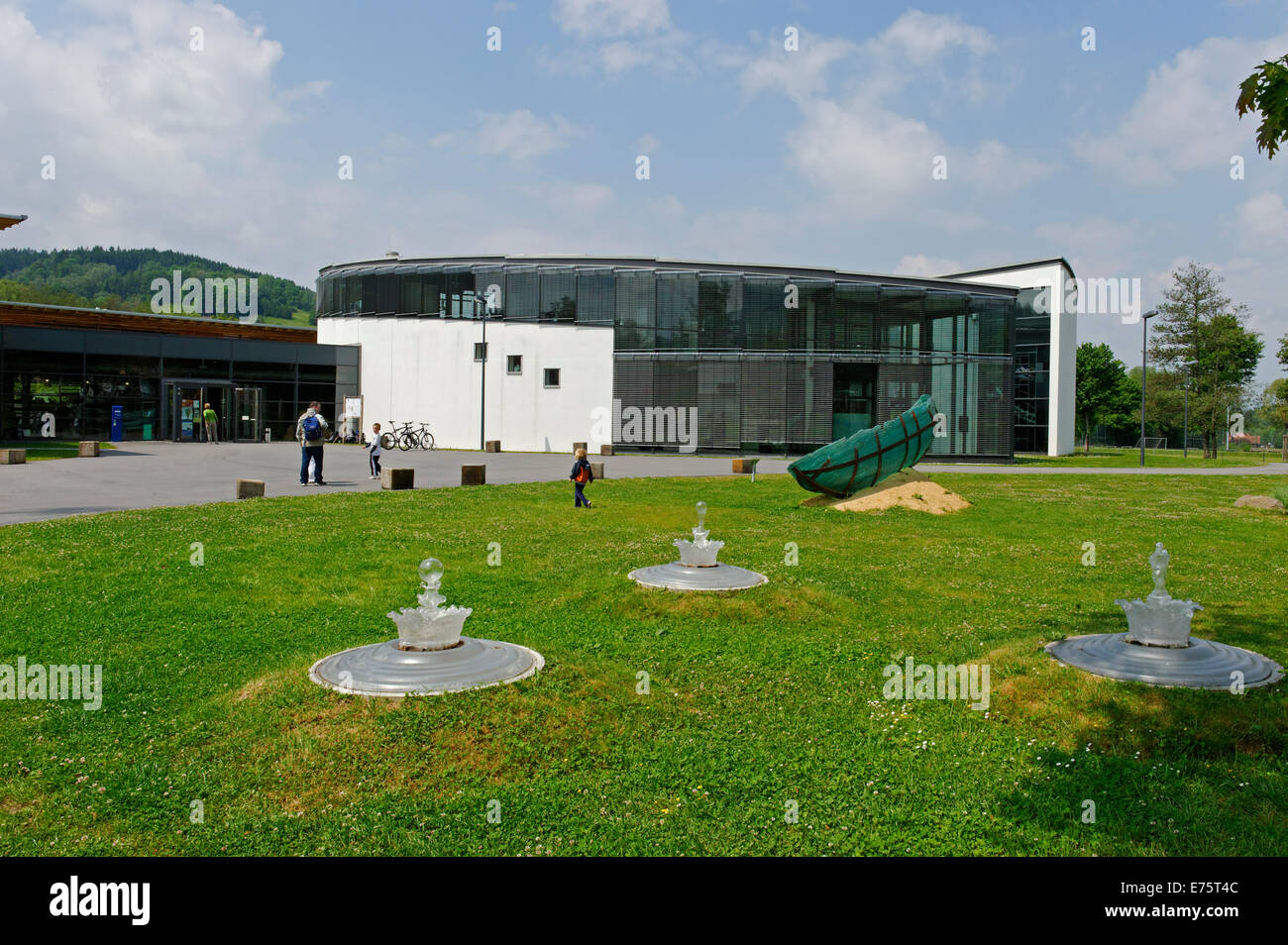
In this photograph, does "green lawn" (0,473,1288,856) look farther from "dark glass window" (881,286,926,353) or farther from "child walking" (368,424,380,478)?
"dark glass window" (881,286,926,353)

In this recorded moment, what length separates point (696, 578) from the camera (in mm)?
10016

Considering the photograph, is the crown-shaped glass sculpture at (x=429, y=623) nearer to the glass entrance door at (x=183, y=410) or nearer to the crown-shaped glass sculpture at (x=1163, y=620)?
the crown-shaped glass sculpture at (x=1163, y=620)

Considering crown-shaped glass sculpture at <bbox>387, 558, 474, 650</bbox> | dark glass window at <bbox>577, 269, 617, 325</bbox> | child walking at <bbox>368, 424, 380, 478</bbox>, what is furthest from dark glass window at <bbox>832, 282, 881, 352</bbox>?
crown-shaped glass sculpture at <bbox>387, 558, 474, 650</bbox>

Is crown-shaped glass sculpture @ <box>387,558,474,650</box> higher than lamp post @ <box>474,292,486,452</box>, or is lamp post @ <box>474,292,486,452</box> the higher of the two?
lamp post @ <box>474,292,486,452</box>

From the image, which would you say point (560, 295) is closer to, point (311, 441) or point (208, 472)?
point (208, 472)

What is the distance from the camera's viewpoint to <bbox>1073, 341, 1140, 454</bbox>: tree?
98.8 m

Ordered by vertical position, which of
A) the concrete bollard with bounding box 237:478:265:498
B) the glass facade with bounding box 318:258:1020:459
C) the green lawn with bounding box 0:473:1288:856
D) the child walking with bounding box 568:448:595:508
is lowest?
the green lawn with bounding box 0:473:1288:856

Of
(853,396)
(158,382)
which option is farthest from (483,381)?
(853,396)

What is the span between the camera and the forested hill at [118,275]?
131500 mm

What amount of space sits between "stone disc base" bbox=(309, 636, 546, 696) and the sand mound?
49.0 ft

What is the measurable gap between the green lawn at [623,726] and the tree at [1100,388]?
9666cm

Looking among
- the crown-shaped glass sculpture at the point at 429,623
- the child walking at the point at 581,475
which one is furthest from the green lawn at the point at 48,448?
the crown-shaped glass sculpture at the point at 429,623

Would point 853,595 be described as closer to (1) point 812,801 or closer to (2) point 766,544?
(2) point 766,544
